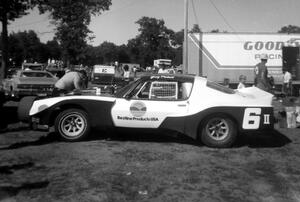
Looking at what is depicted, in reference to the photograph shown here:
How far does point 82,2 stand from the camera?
54906mm

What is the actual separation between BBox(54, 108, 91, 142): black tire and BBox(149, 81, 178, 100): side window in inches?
53.0

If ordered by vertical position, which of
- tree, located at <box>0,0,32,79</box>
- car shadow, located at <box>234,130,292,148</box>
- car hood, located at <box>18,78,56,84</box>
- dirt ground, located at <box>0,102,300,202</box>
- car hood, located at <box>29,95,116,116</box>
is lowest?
dirt ground, located at <box>0,102,300,202</box>

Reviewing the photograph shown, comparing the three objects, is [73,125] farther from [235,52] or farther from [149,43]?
[149,43]

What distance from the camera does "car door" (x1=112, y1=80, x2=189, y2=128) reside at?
7738 mm

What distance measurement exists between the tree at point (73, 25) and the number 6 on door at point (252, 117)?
153 feet

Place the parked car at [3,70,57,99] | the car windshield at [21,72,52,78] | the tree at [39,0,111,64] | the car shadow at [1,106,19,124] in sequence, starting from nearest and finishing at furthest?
the car shadow at [1,106,19,124] < the parked car at [3,70,57,99] < the car windshield at [21,72,52,78] < the tree at [39,0,111,64]

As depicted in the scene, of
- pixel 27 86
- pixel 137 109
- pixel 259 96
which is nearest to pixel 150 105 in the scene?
pixel 137 109

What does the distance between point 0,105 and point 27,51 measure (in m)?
104

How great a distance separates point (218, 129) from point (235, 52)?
13.3 metres

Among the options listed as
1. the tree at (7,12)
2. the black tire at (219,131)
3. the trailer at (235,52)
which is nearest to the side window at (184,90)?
the black tire at (219,131)

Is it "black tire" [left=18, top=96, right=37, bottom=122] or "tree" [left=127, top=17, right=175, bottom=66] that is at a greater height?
"tree" [left=127, top=17, right=175, bottom=66]

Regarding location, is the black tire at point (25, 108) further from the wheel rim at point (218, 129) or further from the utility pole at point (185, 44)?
the utility pole at point (185, 44)

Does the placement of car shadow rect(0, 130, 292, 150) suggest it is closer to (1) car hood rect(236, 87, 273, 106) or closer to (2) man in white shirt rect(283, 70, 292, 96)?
(1) car hood rect(236, 87, 273, 106)

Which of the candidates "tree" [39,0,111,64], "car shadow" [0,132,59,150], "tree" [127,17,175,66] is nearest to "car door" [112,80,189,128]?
"car shadow" [0,132,59,150]
